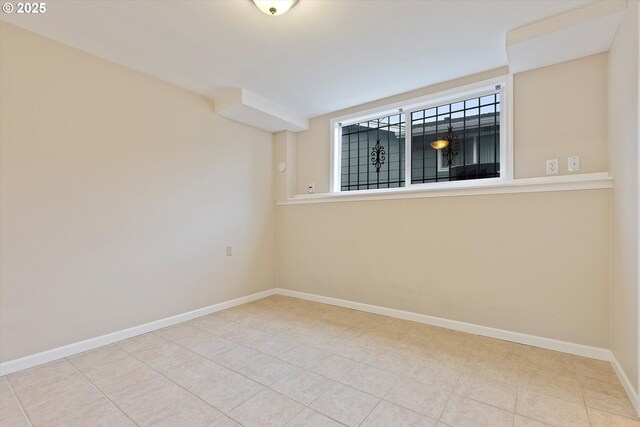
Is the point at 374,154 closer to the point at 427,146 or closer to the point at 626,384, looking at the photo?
the point at 427,146

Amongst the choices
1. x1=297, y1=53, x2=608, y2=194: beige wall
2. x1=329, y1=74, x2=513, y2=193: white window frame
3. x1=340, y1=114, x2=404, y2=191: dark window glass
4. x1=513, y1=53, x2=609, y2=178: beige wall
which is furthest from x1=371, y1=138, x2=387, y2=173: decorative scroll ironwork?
x1=513, y1=53, x2=609, y2=178: beige wall

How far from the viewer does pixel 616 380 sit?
1.99 meters

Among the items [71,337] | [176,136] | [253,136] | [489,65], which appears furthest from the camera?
[253,136]

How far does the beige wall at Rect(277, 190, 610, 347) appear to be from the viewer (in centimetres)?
237

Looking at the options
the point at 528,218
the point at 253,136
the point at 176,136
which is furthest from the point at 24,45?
the point at 528,218

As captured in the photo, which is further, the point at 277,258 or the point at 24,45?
the point at 277,258

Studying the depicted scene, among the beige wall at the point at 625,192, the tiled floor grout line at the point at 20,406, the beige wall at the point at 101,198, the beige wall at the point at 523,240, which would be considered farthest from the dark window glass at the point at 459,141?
the tiled floor grout line at the point at 20,406

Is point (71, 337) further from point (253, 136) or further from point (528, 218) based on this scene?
point (528, 218)

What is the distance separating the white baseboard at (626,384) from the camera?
5.51 feet

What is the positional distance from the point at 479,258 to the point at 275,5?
2693 millimetres

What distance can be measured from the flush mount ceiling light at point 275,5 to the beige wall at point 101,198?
5.38 ft

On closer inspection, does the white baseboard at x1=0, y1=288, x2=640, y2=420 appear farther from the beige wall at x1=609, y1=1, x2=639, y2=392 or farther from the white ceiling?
the white ceiling

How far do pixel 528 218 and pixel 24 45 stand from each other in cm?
427

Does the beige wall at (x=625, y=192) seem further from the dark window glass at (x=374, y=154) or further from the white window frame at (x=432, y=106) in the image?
the dark window glass at (x=374, y=154)
